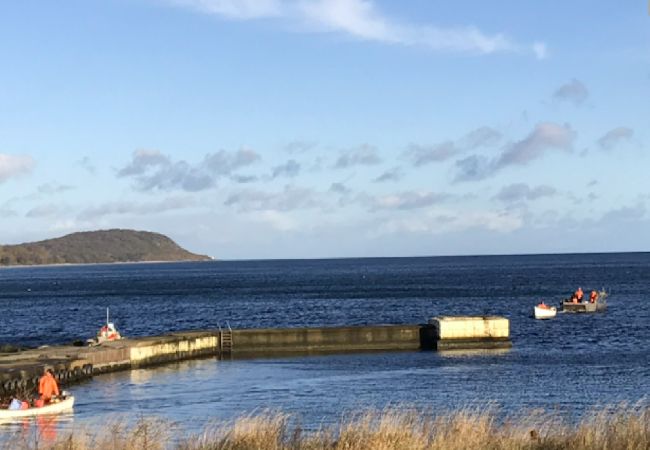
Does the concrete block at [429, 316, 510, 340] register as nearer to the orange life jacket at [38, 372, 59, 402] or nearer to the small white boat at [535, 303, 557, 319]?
the small white boat at [535, 303, 557, 319]

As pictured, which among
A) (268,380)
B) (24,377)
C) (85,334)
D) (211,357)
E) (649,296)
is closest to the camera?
(24,377)

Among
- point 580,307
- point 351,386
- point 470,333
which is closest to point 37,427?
point 351,386

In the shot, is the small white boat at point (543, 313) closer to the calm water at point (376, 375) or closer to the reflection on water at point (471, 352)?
the calm water at point (376, 375)

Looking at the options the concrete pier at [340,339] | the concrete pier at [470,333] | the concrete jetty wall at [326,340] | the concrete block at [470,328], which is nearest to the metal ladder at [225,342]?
the concrete pier at [340,339]

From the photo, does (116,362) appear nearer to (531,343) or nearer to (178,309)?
(531,343)

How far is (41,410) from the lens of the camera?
103 ft

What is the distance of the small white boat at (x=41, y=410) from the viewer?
3050 cm

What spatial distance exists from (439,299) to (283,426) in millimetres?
99413

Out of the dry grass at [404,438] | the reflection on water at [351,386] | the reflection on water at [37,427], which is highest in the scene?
the dry grass at [404,438]

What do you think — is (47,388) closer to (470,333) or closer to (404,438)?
(404,438)

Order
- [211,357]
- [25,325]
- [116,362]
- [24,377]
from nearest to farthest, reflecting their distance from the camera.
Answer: [24,377] → [116,362] → [211,357] → [25,325]

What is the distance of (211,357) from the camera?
5416 cm

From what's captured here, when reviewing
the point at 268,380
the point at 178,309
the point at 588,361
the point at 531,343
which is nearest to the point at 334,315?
the point at 178,309

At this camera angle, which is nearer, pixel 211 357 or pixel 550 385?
pixel 550 385
